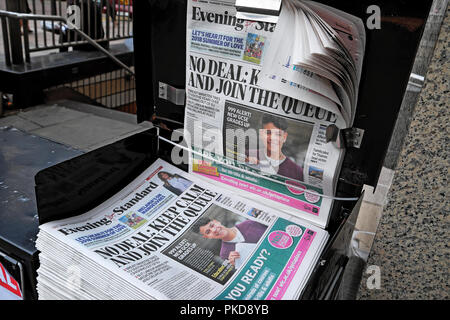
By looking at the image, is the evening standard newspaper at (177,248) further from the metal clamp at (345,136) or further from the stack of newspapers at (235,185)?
the metal clamp at (345,136)

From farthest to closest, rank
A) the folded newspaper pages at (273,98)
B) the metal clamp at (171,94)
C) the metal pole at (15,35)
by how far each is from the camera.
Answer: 1. the metal pole at (15,35)
2. the metal clamp at (171,94)
3. the folded newspaper pages at (273,98)

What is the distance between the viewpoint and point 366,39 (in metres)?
0.49

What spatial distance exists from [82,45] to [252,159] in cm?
270

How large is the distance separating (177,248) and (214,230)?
0.23ft

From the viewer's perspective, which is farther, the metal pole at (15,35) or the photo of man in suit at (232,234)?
the metal pole at (15,35)

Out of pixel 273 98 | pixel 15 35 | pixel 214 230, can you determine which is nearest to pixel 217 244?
pixel 214 230

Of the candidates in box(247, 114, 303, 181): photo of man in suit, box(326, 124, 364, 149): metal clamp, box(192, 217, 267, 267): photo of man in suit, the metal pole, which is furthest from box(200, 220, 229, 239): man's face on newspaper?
the metal pole

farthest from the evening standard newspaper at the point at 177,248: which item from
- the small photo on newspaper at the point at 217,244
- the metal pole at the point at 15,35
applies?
the metal pole at the point at 15,35

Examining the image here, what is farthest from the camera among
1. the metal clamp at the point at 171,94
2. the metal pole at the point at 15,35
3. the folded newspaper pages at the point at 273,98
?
the metal pole at the point at 15,35

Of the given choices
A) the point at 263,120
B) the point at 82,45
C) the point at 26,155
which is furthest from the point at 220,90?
the point at 82,45

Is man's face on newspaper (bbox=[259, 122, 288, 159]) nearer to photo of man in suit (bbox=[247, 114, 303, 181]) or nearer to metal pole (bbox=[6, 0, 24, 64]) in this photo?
photo of man in suit (bbox=[247, 114, 303, 181])

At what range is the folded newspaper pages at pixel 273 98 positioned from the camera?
0.50m

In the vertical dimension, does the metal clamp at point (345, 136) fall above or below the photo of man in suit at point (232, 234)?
above

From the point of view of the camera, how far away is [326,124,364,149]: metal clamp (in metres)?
0.54
